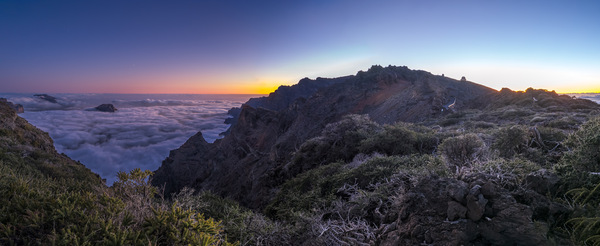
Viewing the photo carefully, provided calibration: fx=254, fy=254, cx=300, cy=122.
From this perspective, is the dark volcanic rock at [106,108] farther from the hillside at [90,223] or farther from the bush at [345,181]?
the hillside at [90,223]

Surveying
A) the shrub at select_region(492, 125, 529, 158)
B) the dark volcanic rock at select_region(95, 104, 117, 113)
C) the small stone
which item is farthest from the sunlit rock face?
the dark volcanic rock at select_region(95, 104, 117, 113)

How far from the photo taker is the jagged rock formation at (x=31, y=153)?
28.1ft

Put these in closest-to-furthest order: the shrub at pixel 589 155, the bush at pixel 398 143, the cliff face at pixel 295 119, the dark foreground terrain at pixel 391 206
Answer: the dark foreground terrain at pixel 391 206, the shrub at pixel 589 155, the bush at pixel 398 143, the cliff face at pixel 295 119

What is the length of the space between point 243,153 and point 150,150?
60.3m

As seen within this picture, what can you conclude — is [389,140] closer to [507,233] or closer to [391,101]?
[507,233]

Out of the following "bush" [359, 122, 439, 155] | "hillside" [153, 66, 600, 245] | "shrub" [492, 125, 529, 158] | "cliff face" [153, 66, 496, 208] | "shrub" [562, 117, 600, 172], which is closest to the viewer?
"hillside" [153, 66, 600, 245]

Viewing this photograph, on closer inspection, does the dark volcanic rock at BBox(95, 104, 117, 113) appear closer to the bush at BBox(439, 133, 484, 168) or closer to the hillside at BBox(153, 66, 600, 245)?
the hillside at BBox(153, 66, 600, 245)

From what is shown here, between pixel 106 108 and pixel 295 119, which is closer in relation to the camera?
pixel 295 119

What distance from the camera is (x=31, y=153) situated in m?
10.2

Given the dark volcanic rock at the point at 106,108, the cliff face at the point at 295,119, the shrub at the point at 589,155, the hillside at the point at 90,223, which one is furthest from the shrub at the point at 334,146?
the dark volcanic rock at the point at 106,108

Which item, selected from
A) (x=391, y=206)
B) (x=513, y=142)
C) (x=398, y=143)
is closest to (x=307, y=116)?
(x=398, y=143)

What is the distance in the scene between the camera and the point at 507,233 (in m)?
2.04

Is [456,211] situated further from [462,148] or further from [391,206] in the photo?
[462,148]

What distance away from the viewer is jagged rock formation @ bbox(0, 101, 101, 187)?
8.56 m
